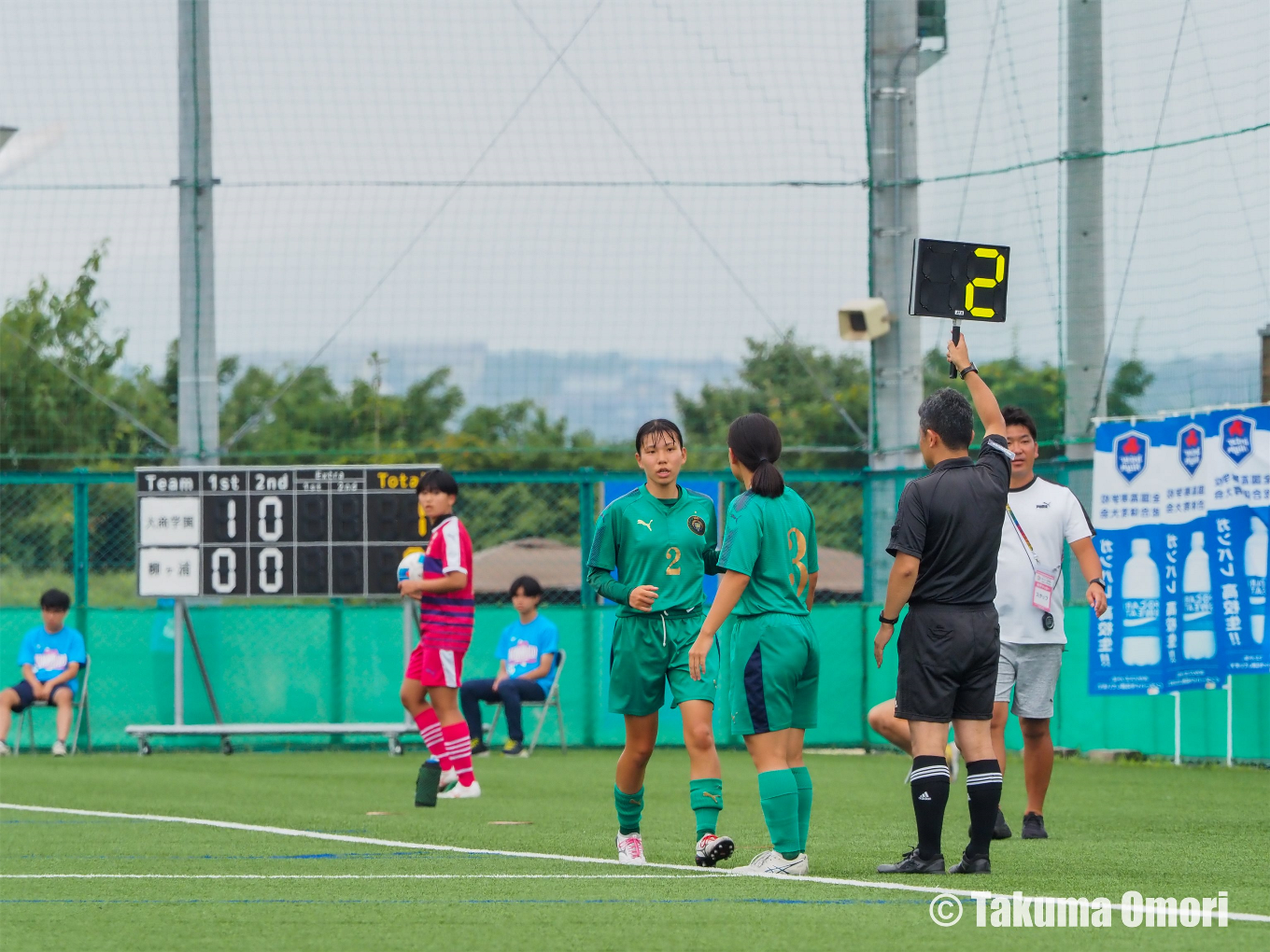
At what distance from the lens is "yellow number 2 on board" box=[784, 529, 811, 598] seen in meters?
7.07

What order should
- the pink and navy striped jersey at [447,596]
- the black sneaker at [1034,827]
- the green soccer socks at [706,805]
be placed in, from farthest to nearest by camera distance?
the pink and navy striped jersey at [447,596] → the black sneaker at [1034,827] → the green soccer socks at [706,805]

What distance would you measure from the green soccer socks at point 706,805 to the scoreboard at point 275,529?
8.88 meters

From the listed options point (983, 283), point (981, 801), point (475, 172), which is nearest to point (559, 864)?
point (981, 801)

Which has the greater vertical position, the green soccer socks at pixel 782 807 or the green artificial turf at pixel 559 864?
the green soccer socks at pixel 782 807

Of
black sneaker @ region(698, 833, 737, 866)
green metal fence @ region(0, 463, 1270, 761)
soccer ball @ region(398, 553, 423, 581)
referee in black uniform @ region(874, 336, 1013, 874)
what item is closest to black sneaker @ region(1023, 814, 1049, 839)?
referee in black uniform @ region(874, 336, 1013, 874)

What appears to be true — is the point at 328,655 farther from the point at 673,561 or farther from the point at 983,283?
the point at 983,283

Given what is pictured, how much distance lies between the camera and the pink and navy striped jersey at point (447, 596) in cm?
1108

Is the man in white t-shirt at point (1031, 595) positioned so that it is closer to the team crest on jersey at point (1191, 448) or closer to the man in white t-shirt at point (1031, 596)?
the man in white t-shirt at point (1031, 596)

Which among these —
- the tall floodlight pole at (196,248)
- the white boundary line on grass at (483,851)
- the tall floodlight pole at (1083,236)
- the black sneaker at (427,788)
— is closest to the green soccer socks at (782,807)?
the white boundary line on grass at (483,851)

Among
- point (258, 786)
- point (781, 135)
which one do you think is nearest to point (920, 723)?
point (258, 786)

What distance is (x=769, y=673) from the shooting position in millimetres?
6918

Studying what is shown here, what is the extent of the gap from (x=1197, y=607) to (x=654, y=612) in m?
7.11

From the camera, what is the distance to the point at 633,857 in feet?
24.6

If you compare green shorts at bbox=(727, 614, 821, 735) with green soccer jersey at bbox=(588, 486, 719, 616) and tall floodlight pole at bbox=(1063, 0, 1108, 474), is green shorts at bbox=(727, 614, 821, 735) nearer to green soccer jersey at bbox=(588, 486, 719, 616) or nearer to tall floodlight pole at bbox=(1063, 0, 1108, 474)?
green soccer jersey at bbox=(588, 486, 719, 616)
